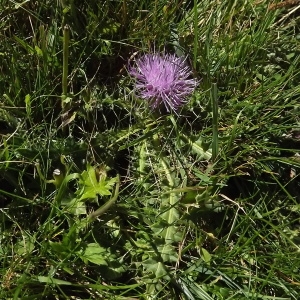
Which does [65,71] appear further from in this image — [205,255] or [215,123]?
[205,255]

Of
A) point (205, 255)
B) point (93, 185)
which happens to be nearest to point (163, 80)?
point (93, 185)

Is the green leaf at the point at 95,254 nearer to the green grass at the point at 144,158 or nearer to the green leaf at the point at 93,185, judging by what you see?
the green grass at the point at 144,158

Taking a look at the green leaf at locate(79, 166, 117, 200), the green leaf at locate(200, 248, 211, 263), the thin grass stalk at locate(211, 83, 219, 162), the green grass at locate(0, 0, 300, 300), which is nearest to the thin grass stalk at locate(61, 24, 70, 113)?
the green grass at locate(0, 0, 300, 300)

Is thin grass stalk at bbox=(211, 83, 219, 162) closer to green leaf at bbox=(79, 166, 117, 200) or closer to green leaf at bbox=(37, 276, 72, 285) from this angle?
green leaf at bbox=(79, 166, 117, 200)

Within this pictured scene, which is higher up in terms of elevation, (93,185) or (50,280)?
(93,185)

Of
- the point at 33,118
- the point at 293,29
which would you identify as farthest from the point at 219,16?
the point at 33,118

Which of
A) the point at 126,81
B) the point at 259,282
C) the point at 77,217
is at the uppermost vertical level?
the point at 126,81

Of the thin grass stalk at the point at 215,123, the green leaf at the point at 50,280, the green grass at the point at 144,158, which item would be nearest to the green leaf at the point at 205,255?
the green grass at the point at 144,158

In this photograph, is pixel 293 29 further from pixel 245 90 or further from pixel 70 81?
pixel 70 81
